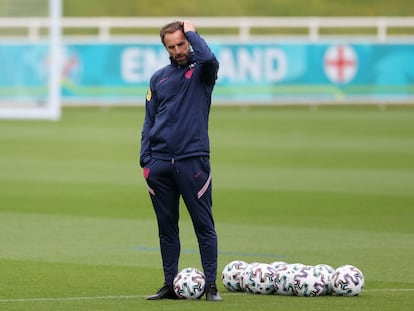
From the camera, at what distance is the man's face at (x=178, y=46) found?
32.7ft

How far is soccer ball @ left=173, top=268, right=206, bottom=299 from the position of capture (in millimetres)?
10320

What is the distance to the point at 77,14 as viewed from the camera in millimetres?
59062

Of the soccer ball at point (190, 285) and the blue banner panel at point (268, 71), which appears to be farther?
the blue banner panel at point (268, 71)

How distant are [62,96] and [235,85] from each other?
514cm

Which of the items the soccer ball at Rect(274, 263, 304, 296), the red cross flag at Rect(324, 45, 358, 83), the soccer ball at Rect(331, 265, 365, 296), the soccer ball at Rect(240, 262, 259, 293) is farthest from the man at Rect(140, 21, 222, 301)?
the red cross flag at Rect(324, 45, 358, 83)

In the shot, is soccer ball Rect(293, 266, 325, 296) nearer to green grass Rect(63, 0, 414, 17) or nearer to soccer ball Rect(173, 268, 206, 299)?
soccer ball Rect(173, 268, 206, 299)

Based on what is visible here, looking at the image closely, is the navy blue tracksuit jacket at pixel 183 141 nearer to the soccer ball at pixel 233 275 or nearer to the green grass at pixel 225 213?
the soccer ball at pixel 233 275

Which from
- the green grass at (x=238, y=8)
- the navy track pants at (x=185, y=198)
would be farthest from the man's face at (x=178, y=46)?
the green grass at (x=238, y=8)

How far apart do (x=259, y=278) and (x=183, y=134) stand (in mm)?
1344

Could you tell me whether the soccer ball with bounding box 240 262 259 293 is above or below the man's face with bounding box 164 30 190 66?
below

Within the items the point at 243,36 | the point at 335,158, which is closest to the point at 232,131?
the point at 335,158

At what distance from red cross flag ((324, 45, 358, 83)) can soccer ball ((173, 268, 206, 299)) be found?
96.9ft

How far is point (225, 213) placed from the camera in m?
16.9

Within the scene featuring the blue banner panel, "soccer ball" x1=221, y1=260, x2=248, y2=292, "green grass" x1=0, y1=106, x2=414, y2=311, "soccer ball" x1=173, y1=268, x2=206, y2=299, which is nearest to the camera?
"soccer ball" x1=173, y1=268, x2=206, y2=299
